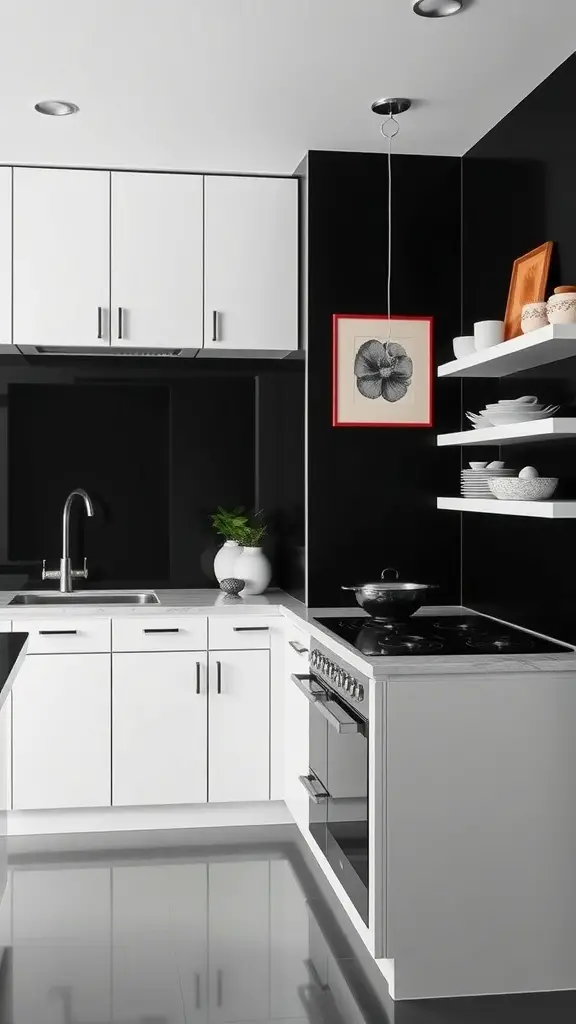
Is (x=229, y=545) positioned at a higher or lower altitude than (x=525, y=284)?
lower

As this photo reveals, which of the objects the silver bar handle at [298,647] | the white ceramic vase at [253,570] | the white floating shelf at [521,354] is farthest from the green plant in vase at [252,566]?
the white floating shelf at [521,354]

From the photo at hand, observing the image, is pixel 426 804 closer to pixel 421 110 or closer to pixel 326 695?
pixel 326 695

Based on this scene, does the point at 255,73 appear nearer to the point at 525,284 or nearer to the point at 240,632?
the point at 525,284

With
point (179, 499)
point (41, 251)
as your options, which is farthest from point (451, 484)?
point (41, 251)

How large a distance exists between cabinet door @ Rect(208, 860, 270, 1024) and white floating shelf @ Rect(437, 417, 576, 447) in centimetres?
166

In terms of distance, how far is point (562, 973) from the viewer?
291 centimetres

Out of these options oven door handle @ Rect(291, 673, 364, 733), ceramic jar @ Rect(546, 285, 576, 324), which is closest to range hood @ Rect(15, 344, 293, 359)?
oven door handle @ Rect(291, 673, 364, 733)

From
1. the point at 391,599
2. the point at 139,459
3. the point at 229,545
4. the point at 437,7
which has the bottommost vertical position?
the point at 391,599

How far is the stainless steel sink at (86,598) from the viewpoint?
14.8 feet

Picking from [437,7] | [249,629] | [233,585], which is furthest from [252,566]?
[437,7]

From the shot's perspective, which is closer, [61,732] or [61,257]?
[61,732]

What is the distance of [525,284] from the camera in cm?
350

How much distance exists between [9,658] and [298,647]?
1.43 metres

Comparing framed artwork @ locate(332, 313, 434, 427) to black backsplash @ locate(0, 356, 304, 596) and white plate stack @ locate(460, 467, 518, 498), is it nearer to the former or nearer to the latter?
black backsplash @ locate(0, 356, 304, 596)
